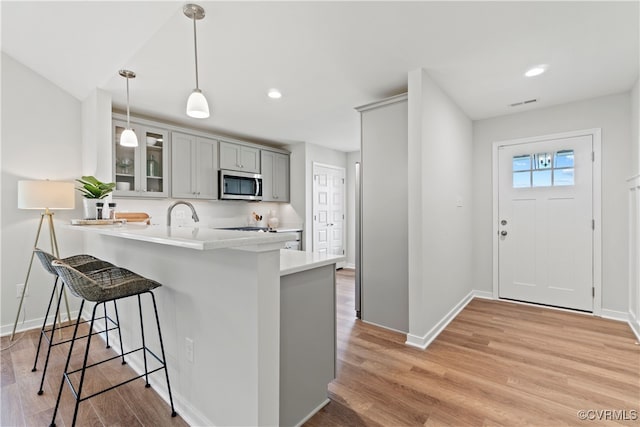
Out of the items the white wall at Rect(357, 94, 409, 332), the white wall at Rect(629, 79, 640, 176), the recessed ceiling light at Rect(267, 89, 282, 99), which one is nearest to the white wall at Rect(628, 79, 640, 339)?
the white wall at Rect(629, 79, 640, 176)

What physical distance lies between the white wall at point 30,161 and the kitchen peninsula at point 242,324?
1872 millimetres

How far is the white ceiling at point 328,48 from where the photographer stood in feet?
6.15

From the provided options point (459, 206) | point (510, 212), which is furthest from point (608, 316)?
point (459, 206)

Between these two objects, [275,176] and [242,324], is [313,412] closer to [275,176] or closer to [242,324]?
[242,324]

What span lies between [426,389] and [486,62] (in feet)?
8.46

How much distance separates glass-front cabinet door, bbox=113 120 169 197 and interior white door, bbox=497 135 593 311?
174 inches

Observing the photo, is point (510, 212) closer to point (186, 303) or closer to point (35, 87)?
point (186, 303)

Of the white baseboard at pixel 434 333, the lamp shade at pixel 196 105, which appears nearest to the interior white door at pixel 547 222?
the white baseboard at pixel 434 333

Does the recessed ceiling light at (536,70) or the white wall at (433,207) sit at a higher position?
the recessed ceiling light at (536,70)

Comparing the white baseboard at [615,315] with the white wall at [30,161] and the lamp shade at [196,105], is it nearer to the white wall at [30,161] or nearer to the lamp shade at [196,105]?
the lamp shade at [196,105]

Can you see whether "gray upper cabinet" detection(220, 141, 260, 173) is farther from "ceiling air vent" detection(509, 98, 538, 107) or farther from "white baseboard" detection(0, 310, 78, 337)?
"ceiling air vent" detection(509, 98, 538, 107)

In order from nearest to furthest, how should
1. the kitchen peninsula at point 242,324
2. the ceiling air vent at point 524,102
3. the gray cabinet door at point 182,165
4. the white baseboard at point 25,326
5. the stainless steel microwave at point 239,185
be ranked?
the kitchen peninsula at point 242,324 → the white baseboard at point 25,326 → the ceiling air vent at point 524,102 → the gray cabinet door at point 182,165 → the stainless steel microwave at point 239,185

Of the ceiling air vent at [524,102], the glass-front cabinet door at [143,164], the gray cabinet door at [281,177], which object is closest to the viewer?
the ceiling air vent at [524,102]

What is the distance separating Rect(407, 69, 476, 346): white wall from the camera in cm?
252
